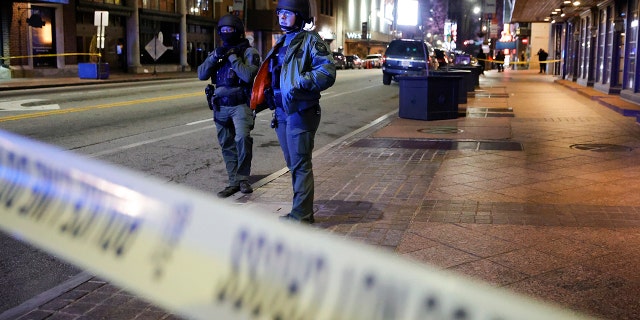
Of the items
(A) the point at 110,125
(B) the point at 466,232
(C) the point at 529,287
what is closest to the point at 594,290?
(C) the point at 529,287

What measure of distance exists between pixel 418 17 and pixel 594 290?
140170 mm

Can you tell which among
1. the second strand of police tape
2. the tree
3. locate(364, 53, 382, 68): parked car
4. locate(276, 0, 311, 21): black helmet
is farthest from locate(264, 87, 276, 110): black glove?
the tree

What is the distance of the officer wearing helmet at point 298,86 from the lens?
18.6 feet

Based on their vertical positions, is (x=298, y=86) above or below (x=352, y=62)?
below

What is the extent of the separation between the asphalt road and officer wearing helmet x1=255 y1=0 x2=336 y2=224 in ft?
6.29

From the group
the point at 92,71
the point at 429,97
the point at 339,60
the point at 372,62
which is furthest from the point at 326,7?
the point at 429,97

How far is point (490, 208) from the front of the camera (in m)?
6.80

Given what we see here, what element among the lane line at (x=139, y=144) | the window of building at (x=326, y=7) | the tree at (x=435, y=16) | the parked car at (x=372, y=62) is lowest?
the lane line at (x=139, y=144)

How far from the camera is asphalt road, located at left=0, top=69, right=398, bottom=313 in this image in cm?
520

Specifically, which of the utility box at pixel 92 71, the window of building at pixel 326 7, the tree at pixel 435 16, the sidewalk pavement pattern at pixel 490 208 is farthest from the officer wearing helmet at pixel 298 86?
the tree at pixel 435 16

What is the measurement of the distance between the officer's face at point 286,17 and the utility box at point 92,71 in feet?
93.0

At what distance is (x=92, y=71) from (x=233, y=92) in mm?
27310

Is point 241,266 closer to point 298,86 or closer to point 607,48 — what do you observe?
point 298,86

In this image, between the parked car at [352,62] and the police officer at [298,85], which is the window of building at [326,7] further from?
the police officer at [298,85]
